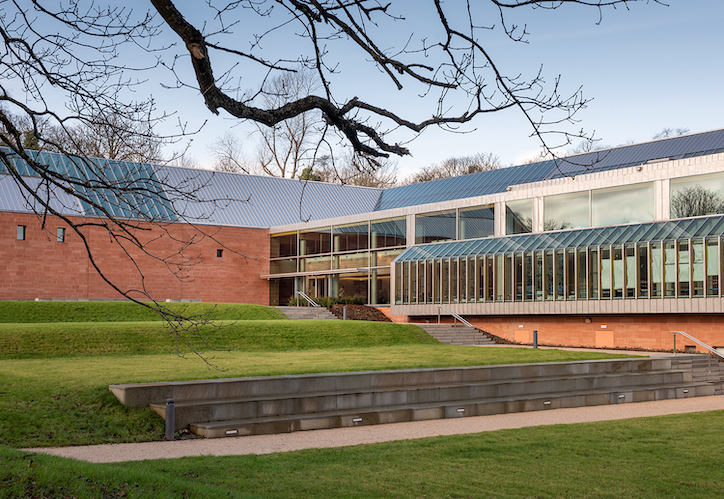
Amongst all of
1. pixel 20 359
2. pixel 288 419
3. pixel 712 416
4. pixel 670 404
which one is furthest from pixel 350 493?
pixel 20 359

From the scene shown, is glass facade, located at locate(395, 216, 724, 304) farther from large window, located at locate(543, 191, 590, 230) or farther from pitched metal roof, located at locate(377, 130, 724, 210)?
pitched metal roof, located at locate(377, 130, 724, 210)

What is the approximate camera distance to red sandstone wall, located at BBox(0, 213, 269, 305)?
34.4 metres

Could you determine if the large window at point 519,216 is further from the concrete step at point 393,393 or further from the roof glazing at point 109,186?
the roof glazing at point 109,186

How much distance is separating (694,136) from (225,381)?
98.7 feet

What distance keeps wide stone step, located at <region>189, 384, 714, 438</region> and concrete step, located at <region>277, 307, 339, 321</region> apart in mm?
19693

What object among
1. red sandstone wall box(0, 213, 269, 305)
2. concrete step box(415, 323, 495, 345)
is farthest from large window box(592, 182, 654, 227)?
red sandstone wall box(0, 213, 269, 305)

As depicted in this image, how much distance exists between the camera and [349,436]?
37.2 ft

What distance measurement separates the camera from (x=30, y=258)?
34781mm

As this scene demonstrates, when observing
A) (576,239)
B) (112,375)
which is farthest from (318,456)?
(576,239)

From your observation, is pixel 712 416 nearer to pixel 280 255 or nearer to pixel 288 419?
pixel 288 419

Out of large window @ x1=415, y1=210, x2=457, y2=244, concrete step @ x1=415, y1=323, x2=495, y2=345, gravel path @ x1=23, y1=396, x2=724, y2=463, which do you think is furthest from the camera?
large window @ x1=415, y1=210, x2=457, y2=244

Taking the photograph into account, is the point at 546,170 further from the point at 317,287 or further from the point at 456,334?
the point at 317,287

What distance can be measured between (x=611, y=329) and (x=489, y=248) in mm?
6452

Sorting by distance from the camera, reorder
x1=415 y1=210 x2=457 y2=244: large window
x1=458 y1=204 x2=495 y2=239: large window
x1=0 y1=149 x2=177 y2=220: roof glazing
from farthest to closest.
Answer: x1=415 y1=210 x2=457 y2=244: large window → x1=458 y1=204 x2=495 y2=239: large window → x1=0 y1=149 x2=177 y2=220: roof glazing
